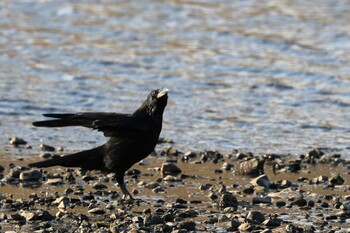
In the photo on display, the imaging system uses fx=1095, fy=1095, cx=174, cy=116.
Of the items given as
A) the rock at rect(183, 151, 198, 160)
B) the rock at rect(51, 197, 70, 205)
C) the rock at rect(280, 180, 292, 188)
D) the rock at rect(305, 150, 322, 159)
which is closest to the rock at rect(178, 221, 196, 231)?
the rock at rect(51, 197, 70, 205)

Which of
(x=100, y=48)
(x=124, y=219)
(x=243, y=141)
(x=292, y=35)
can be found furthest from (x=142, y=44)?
(x=124, y=219)

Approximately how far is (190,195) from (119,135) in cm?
86

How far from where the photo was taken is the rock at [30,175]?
418 inches

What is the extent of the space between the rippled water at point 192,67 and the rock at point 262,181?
1827 mm

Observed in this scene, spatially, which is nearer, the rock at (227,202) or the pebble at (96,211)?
the pebble at (96,211)

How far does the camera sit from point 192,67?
17.2 meters

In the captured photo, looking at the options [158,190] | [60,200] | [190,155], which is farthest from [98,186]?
[190,155]

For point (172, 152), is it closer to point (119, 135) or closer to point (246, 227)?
point (119, 135)

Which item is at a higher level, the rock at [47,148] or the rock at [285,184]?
the rock at [47,148]

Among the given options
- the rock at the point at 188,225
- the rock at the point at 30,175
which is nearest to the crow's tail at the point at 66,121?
the rock at the point at 30,175

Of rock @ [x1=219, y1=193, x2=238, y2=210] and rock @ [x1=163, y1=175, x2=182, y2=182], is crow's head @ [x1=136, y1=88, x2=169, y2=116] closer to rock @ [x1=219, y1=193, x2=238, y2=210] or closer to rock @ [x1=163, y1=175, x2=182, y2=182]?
rock @ [x1=163, y1=175, x2=182, y2=182]

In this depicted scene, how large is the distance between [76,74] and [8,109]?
2.40 meters

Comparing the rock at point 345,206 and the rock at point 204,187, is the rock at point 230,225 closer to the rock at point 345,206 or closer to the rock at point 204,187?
the rock at point 345,206

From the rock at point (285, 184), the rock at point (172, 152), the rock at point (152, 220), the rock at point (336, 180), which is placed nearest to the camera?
the rock at point (152, 220)
